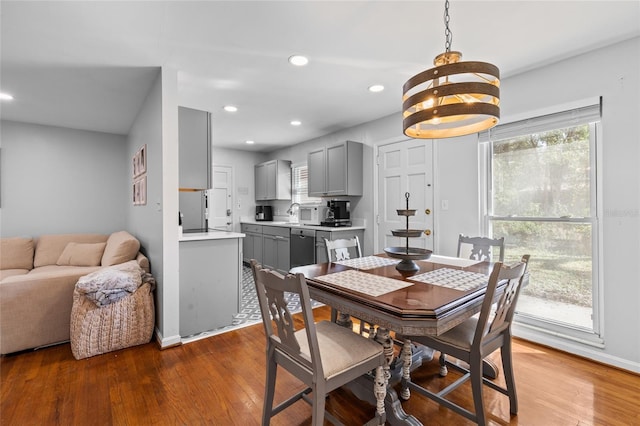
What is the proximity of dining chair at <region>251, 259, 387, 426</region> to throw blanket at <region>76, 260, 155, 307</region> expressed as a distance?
5.45ft

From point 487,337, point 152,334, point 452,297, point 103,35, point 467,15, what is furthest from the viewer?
point 152,334

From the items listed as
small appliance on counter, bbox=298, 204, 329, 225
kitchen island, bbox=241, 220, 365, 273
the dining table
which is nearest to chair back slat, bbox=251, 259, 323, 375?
the dining table

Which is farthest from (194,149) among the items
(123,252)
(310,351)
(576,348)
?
(576,348)

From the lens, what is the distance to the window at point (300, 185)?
213 inches

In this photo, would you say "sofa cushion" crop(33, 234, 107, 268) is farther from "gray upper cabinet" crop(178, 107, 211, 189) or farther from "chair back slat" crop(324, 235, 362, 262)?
"chair back slat" crop(324, 235, 362, 262)

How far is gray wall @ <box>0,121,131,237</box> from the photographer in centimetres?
400

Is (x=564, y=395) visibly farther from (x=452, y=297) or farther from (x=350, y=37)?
(x=350, y=37)

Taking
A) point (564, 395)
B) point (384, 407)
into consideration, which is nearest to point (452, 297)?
point (384, 407)

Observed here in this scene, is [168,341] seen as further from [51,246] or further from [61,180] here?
[61,180]

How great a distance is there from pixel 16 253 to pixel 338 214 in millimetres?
4046

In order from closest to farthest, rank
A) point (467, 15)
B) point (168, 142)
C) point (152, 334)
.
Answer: point (467, 15), point (168, 142), point (152, 334)

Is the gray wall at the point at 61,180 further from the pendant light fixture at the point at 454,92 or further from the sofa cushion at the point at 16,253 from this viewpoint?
the pendant light fixture at the point at 454,92

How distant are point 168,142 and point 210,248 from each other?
1.03 meters

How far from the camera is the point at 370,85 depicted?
2.94m
